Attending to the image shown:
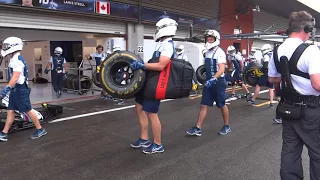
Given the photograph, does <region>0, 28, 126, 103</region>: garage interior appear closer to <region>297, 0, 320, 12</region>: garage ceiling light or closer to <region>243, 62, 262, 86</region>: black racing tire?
<region>243, 62, 262, 86</region>: black racing tire

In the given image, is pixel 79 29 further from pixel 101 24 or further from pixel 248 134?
pixel 248 134

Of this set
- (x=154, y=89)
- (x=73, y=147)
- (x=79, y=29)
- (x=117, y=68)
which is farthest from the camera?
(x=79, y=29)

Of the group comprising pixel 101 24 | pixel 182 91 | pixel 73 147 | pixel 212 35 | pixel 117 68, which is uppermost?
pixel 101 24

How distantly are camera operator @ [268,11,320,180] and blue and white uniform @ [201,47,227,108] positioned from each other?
280cm

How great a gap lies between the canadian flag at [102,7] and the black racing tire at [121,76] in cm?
885

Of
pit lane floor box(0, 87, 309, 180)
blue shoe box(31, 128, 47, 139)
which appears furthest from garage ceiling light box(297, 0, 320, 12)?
blue shoe box(31, 128, 47, 139)

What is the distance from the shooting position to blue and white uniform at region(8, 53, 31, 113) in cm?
552

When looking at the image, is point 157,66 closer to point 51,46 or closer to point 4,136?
point 4,136

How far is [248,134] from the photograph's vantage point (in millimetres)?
6180

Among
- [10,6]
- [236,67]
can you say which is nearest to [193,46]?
[236,67]

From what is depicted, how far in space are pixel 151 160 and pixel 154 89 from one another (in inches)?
41.0

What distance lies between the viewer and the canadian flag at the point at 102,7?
1309cm

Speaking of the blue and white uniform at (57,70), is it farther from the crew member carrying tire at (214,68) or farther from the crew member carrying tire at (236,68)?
the crew member carrying tire at (214,68)

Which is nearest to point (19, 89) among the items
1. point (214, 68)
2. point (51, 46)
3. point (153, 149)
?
point (153, 149)
